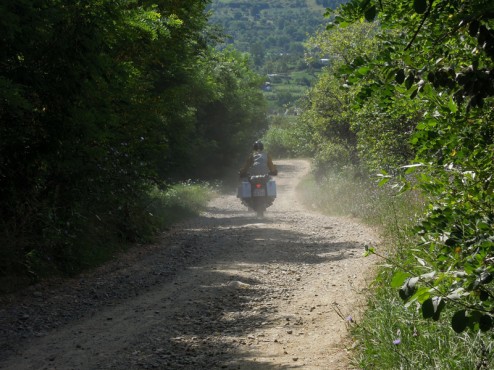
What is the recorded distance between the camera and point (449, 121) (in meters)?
4.41

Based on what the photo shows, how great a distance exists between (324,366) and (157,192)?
2002 cm

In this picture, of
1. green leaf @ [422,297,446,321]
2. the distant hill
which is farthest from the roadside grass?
the distant hill

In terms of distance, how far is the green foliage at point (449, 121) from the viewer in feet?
10.0

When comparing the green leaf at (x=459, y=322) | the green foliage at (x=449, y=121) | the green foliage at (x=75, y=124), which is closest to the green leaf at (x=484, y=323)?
the green foliage at (x=449, y=121)

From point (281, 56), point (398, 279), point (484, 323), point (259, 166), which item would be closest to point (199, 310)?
point (398, 279)

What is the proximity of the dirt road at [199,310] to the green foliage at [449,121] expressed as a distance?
2469 millimetres

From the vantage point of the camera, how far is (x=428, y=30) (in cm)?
457

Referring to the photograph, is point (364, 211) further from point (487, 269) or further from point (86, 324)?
point (487, 269)

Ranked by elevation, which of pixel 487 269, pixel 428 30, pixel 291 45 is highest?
pixel 291 45

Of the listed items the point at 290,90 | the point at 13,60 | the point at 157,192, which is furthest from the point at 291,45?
the point at 13,60

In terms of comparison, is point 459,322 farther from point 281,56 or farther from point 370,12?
point 281,56

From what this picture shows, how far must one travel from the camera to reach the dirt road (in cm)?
671

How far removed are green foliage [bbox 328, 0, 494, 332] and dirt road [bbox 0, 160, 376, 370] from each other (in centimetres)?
247

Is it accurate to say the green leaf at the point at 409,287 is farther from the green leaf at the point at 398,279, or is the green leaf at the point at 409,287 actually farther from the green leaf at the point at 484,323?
the green leaf at the point at 484,323
